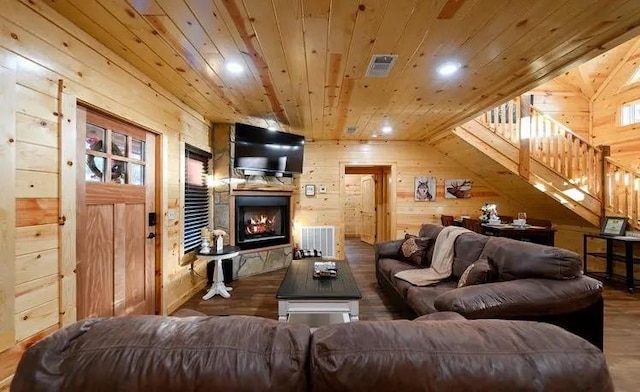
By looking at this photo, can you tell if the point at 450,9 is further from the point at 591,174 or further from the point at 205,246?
the point at 591,174

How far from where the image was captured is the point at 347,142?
5891 mm

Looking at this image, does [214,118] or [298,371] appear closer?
[298,371]

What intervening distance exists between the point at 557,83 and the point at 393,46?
587 cm

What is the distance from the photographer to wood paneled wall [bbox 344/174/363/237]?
9.70 metres

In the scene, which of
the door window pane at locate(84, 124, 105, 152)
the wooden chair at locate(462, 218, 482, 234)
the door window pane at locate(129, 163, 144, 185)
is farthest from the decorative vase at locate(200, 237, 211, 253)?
the wooden chair at locate(462, 218, 482, 234)

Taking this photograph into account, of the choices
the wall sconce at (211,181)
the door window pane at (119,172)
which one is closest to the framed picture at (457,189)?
the wall sconce at (211,181)

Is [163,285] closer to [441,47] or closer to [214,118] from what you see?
[214,118]

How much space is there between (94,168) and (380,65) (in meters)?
2.48

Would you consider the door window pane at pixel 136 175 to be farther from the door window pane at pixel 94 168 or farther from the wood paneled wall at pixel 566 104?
the wood paneled wall at pixel 566 104

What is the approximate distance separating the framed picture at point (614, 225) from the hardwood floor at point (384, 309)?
785 mm

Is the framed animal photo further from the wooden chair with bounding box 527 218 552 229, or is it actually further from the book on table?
the book on table

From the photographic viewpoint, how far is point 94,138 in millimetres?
2332

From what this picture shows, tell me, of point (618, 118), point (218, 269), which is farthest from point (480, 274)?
point (618, 118)

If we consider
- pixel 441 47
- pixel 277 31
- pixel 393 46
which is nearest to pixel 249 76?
pixel 277 31
